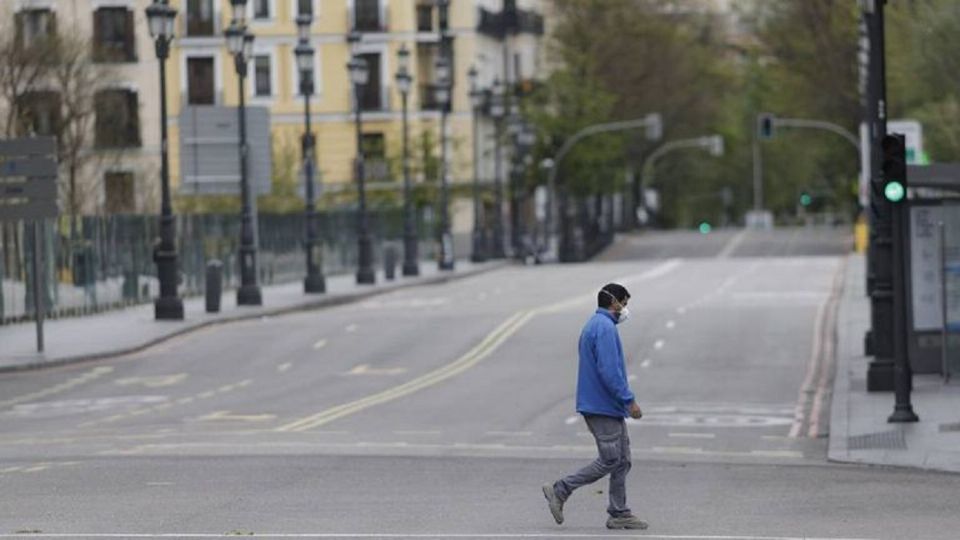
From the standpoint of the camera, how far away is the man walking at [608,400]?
16859 mm

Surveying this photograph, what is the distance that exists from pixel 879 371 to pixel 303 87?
33394 millimetres

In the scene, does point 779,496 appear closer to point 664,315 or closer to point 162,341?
point 162,341

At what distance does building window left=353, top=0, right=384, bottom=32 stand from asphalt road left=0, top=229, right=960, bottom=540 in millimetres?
53190

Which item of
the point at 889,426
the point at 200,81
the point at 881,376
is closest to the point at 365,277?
the point at 200,81

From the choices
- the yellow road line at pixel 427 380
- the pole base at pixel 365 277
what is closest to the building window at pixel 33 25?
the pole base at pixel 365 277

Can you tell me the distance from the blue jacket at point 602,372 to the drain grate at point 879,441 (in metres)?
7.93

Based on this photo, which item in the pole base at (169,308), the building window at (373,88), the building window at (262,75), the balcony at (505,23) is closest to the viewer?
the pole base at (169,308)

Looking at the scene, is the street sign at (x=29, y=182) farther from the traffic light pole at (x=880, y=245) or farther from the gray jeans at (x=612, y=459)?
the gray jeans at (x=612, y=459)

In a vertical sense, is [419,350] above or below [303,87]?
below

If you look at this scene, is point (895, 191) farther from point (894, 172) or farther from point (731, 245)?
point (731, 245)

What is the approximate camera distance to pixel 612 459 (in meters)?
17.0

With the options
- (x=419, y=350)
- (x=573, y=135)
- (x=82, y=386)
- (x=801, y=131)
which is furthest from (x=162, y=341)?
(x=801, y=131)

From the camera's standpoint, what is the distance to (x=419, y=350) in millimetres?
40500

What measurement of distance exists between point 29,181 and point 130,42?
42.6 m
